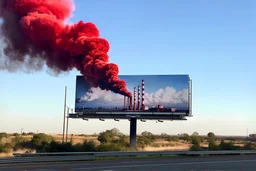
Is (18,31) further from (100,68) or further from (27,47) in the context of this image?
(100,68)

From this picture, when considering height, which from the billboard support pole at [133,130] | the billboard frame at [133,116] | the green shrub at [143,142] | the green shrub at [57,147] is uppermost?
the billboard frame at [133,116]

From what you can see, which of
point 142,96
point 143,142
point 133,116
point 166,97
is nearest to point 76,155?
point 133,116

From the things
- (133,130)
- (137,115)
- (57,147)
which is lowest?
(57,147)

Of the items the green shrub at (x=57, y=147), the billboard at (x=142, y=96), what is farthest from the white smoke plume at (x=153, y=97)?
the green shrub at (x=57, y=147)

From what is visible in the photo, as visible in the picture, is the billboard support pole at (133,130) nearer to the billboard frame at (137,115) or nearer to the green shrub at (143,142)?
the billboard frame at (137,115)

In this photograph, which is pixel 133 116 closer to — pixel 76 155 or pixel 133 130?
pixel 133 130

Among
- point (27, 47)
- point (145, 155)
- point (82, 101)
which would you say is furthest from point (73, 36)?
point (145, 155)
